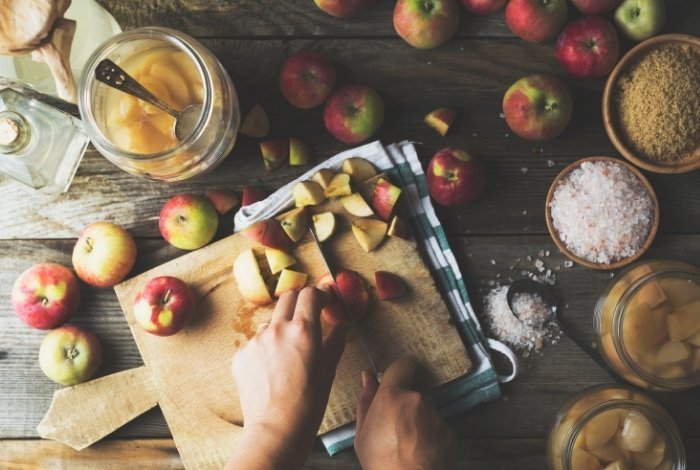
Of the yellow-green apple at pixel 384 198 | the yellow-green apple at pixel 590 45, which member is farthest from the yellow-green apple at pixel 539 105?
the yellow-green apple at pixel 384 198

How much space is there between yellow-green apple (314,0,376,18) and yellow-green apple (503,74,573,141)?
0.33 m

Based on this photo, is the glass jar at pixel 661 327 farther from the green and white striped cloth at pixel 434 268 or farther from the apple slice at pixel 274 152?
the apple slice at pixel 274 152

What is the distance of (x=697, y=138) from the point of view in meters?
1.25

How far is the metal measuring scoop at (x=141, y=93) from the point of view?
3.54ft

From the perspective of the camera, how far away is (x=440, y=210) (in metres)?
1.35

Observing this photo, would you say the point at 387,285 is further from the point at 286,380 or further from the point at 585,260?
the point at 585,260

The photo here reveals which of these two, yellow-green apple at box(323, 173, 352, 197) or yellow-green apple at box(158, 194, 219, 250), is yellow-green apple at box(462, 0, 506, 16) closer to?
yellow-green apple at box(323, 173, 352, 197)

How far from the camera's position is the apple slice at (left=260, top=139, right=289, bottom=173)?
1312 millimetres

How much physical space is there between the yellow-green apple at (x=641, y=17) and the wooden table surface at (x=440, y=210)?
0.25 ft

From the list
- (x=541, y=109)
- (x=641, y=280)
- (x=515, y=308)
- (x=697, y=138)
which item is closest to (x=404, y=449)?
(x=515, y=308)

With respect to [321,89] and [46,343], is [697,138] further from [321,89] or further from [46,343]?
[46,343]

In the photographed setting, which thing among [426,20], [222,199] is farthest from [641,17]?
[222,199]

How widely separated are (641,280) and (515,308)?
25cm

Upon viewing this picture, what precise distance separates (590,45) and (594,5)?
3.0 inches
